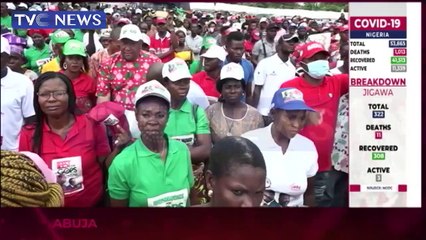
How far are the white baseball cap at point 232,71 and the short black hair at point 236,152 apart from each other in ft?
1.07

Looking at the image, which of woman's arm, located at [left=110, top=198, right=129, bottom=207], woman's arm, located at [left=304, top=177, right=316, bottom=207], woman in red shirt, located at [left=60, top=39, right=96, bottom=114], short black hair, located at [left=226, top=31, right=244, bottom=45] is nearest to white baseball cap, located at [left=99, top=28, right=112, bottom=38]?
woman in red shirt, located at [left=60, top=39, right=96, bottom=114]

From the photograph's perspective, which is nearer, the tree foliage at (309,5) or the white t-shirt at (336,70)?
the tree foliage at (309,5)

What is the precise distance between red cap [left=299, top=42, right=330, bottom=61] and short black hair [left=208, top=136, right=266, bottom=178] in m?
0.55

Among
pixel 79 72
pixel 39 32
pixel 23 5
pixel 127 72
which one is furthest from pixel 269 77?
pixel 23 5

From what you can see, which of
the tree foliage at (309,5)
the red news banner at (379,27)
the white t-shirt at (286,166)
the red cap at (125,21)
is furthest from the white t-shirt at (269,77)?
the red cap at (125,21)

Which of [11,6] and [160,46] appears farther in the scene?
[160,46]

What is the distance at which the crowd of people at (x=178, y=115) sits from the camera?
13.3 ft

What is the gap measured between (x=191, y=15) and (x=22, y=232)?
1.47 metres

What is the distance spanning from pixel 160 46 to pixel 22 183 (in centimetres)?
102

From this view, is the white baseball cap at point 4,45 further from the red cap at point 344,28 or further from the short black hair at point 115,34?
the red cap at point 344,28

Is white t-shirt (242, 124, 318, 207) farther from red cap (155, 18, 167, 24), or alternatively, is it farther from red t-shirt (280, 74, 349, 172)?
red cap (155, 18, 167, 24)

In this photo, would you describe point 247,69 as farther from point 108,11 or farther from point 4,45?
point 4,45

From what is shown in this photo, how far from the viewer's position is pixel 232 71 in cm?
414

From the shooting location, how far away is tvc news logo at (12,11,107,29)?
13.2 feet
